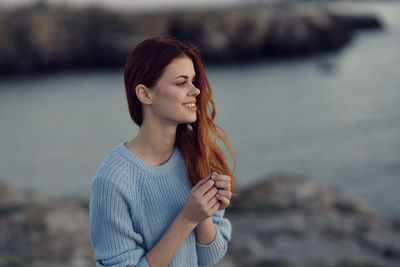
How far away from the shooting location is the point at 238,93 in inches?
1082

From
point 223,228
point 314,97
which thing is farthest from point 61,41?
point 223,228

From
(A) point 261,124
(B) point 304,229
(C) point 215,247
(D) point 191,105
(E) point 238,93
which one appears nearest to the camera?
(D) point 191,105

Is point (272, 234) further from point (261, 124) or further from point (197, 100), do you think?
point (261, 124)

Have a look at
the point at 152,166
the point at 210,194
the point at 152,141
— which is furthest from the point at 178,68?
the point at 210,194

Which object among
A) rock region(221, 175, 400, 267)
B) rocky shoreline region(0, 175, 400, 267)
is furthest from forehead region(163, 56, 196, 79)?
rock region(221, 175, 400, 267)

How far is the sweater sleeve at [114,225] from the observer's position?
6.05 ft

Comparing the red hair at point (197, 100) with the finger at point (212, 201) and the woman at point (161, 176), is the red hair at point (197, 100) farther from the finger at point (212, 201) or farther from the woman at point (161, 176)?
the finger at point (212, 201)

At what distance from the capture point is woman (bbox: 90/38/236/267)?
186cm

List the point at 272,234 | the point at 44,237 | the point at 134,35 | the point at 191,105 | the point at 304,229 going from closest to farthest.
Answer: the point at 191,105 < the point at 44,237 < the point at 272,234 < the point at 304,229 < the point at 134,35

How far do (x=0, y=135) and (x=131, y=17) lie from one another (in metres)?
22.3

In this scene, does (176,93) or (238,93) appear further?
(238,93)

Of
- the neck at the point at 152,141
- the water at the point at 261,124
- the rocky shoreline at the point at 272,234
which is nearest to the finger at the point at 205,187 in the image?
the neck at the point at 152,141

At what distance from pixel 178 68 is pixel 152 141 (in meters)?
0.36

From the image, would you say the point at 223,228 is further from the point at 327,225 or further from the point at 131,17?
the point at 131,17
